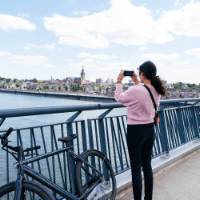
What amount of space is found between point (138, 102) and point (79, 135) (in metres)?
1.04

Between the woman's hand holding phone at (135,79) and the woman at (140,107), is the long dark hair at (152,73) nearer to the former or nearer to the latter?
the woman at (140,107)

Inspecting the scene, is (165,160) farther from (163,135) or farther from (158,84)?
(158,84)

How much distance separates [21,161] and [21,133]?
0.84 m

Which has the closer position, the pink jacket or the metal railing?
the metal railing

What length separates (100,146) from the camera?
5.02 m

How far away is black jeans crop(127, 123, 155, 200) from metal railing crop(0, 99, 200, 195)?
63cm

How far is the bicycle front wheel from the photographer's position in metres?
3.90

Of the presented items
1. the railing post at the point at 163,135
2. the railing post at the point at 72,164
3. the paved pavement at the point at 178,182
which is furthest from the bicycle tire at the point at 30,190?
the railing post at the point at 163,135

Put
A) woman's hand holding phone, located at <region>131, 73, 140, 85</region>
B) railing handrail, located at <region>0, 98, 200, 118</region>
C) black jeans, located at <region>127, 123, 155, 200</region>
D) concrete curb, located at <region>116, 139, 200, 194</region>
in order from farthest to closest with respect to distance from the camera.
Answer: concrete curb, located at <region>116, 139, 200, 194</region>
woman's hand holding phone, located at <region>131, 73, 140, 85</region>
black jeans, located at <region>127, 123, 155, 200</region>
railing handrail, located at <region>0, 98, 200, 118</region>

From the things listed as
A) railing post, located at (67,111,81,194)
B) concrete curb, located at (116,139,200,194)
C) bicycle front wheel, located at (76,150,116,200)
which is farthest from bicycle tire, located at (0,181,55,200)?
concrete curb, located at (116,139,200,194)

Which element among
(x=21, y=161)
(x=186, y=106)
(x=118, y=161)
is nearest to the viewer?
(x=21, y=161)

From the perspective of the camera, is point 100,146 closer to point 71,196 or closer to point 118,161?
point 118,161

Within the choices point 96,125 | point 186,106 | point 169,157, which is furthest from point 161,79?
point 186,106

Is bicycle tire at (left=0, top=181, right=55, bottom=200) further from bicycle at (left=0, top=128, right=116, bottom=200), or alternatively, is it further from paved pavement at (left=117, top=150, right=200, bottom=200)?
paved pavement at (left=117, top=150, right=200, bottom=200)
